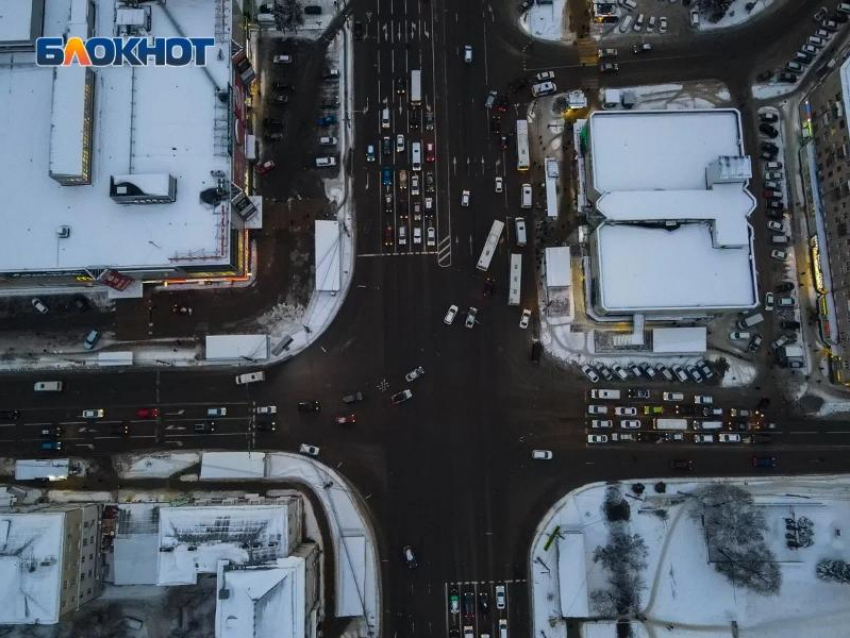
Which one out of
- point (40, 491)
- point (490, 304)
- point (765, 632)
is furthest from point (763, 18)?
point (40, 491)

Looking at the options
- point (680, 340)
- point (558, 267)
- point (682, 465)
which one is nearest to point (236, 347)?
point (558, 267)

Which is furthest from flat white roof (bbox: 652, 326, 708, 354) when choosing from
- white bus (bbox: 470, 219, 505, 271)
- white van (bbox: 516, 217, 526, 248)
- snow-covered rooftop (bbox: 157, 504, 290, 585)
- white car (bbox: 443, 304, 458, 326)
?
snow-covered rooftop (bbox: 157, 504, 290, 585)

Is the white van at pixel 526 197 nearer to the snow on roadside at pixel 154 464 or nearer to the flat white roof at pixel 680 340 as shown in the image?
the flat white roof at pixel 680 340

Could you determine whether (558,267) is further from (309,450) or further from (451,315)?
(309,450)

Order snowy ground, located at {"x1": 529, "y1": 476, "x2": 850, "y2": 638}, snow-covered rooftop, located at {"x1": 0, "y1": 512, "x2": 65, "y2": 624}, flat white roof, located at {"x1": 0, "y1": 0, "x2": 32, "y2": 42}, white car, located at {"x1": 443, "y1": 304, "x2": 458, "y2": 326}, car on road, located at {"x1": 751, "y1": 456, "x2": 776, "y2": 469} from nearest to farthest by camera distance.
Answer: snow-covered rooftop, located at {"x1": 0, "y1": 512, "x2": 65, "y2": 624}, snowy ground, located at {"x1": 529, "y1": 476, "x2": 850, "y2": 638}, flat white roof, located at {"x1": 0, "y1": 0, "x2": 32, "y2": 42}, car on road, located at {"x1": 751, "y1": 456, "x2": 776, "y2": 469}, white car, located at {"x1": 443, "y1": 304, "x2": 458, "y2": 326}

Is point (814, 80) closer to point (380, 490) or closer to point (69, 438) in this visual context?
point (380, 490)

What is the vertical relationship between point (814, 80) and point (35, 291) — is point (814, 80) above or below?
above

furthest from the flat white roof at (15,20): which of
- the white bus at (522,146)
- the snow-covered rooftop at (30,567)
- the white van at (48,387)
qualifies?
the white bus at (522,146)

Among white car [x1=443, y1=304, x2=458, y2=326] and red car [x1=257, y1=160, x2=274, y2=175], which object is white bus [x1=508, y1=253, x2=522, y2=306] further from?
red car [x1=257, y1=160, x2=274, y2=175]
